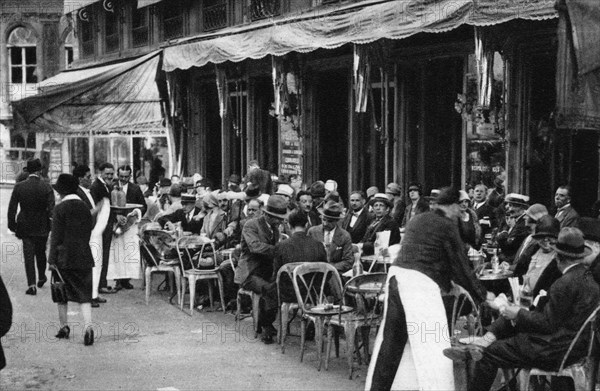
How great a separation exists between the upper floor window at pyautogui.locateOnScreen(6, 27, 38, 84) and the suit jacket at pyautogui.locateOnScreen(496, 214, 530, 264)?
125 feet

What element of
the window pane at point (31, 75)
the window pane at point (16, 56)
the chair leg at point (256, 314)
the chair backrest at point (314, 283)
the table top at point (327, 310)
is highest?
the window pane at point (16, 56)

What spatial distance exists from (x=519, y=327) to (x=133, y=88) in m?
13.8

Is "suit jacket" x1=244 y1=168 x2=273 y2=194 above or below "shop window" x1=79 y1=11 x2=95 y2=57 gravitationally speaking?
below

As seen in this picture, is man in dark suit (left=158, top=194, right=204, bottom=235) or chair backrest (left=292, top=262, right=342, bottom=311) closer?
chair backrest (left=292, top=262, right=342, bottom=311)

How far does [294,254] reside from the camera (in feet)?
29.1

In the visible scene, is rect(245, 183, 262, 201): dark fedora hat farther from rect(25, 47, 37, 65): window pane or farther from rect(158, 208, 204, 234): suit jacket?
rect(25, 47, 37, 65): window pane

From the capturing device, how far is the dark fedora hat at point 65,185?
9258 millimetres

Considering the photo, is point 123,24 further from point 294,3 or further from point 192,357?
point 192,357

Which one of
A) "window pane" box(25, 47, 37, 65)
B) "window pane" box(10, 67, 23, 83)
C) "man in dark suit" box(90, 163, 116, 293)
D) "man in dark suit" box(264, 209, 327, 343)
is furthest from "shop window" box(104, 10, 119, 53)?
"man in dark suit" box(264, 209, 327, 343)

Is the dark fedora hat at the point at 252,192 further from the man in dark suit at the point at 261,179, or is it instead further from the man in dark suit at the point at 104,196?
the man in dark suit at the point at 261,179

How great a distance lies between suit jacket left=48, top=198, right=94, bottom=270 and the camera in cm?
920

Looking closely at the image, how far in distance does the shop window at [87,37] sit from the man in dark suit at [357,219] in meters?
19.5

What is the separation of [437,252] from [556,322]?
38.7 inches

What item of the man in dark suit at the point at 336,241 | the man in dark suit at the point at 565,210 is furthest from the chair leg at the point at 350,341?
the man in dark suit at the point at 565,210
